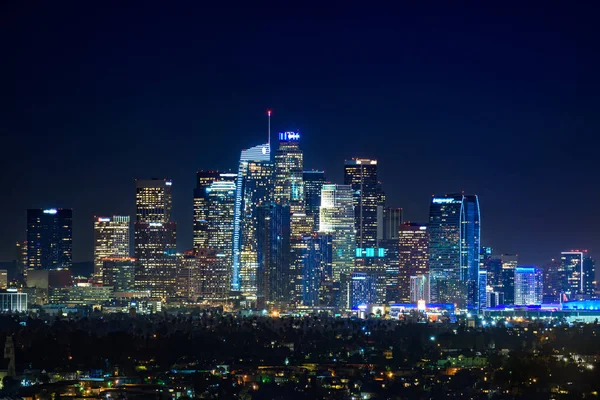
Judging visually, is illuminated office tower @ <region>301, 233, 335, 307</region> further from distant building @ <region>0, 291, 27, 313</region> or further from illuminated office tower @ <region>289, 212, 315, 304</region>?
distant building @ <region>0, 291, 27, 313</region>

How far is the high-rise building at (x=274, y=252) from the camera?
195 metres

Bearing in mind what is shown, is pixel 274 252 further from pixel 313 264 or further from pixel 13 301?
pixel 13 301

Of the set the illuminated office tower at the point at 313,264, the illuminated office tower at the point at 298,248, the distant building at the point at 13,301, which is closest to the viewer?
the distant building at the point at 13,301

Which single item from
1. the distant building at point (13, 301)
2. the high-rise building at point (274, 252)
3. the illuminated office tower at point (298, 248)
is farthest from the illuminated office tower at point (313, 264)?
the distant building at point (13, 301)

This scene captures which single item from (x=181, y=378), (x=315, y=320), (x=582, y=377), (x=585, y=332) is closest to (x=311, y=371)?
(x=181, y=378)

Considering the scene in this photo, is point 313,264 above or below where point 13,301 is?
above

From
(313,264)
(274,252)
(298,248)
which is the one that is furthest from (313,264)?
(274,252)

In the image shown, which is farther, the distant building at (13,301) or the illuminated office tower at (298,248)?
the illuminated office tower at (298,248)

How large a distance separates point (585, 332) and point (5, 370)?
76795mm

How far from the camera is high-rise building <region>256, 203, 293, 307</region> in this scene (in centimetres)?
19500

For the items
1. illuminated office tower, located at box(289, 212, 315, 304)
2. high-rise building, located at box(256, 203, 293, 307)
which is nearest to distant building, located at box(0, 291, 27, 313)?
high-rise building, located at box(256, 203, 293, 307)

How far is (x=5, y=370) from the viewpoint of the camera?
8669 cm

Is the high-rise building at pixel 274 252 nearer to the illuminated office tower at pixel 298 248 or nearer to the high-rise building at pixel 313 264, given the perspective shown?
the illuminated office tower at pixel 298 248

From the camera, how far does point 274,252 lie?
642ft
